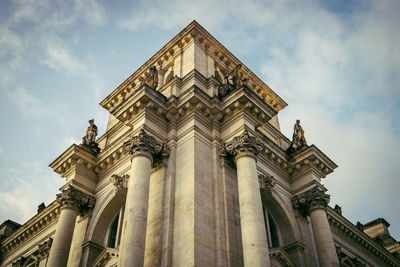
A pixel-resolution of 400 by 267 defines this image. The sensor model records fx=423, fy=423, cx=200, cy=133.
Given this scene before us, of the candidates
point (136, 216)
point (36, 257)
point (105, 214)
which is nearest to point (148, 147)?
point (136, 216)

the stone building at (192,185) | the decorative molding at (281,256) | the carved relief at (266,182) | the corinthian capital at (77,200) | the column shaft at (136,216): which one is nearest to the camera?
the column shaft at (136,216)

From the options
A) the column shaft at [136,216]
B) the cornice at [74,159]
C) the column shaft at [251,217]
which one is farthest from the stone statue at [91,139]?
the column shaft at [251,217]

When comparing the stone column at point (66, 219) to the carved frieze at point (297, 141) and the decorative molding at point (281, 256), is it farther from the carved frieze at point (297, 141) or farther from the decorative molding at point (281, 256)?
the carved frieze at point (297, 141)

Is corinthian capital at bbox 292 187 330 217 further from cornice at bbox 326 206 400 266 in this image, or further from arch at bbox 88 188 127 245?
arch at bbox 88 188 127 245

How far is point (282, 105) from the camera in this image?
3456 cm

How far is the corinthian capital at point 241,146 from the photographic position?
19469 mm

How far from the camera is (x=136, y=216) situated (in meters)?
16.8

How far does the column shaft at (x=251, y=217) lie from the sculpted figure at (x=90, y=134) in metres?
11.0

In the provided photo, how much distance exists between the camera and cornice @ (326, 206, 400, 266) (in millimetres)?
31016

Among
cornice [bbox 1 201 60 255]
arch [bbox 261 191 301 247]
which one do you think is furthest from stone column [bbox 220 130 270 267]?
cornice [bbox 1 201 60 255]

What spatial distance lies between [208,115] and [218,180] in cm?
388

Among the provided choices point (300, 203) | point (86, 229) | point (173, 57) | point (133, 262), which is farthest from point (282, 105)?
point (133, 262)

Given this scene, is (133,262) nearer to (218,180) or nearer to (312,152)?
(218,180)

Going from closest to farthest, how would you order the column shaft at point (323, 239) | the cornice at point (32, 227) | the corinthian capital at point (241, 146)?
1. the corinthian capital at point (241, 146)
2. the column shaft at point (323, 239)
3. the cornice at point (32, 227)
